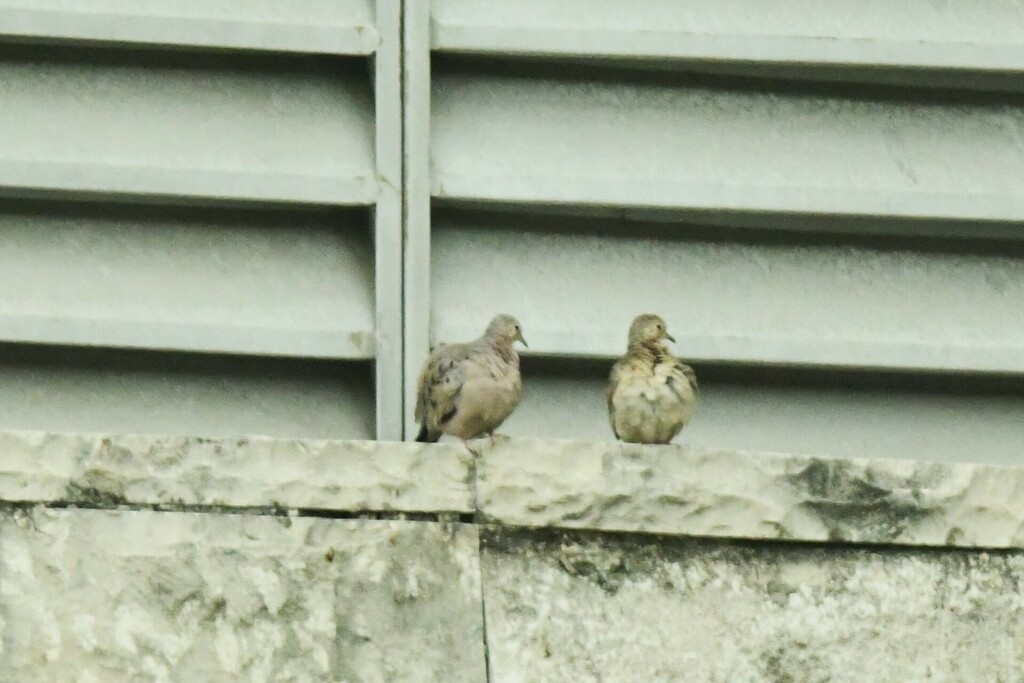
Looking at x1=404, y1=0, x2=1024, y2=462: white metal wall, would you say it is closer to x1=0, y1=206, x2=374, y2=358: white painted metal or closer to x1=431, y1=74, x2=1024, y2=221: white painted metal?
x1=431, y1=74, x2=1024, y2=221: white painted metal

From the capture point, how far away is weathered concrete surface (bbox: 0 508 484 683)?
10.5ft

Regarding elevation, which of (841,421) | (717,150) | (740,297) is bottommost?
(841,421)

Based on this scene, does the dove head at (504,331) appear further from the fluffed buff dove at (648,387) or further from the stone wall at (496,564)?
the stone wall at (496,564)

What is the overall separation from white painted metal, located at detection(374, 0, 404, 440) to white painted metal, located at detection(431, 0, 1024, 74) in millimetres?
→ 109

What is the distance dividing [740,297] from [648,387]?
0.30 metres

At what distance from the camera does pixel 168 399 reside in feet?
13.0

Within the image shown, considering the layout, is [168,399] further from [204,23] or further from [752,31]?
[752,31]

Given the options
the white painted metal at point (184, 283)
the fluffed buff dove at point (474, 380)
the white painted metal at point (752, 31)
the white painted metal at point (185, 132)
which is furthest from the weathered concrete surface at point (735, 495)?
the white painted metal at point (752, 31)

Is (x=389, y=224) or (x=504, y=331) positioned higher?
(x=389, y=224)

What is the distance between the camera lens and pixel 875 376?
4.16 meters

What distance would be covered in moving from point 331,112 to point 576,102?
550 mm

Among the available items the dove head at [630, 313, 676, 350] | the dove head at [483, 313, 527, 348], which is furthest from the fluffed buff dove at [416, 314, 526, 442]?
the dove head at [630, 313, 676, 350]

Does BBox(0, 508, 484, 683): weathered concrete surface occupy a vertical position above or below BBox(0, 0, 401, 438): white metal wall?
below

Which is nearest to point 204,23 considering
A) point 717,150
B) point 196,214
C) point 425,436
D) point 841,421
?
point 196,214
